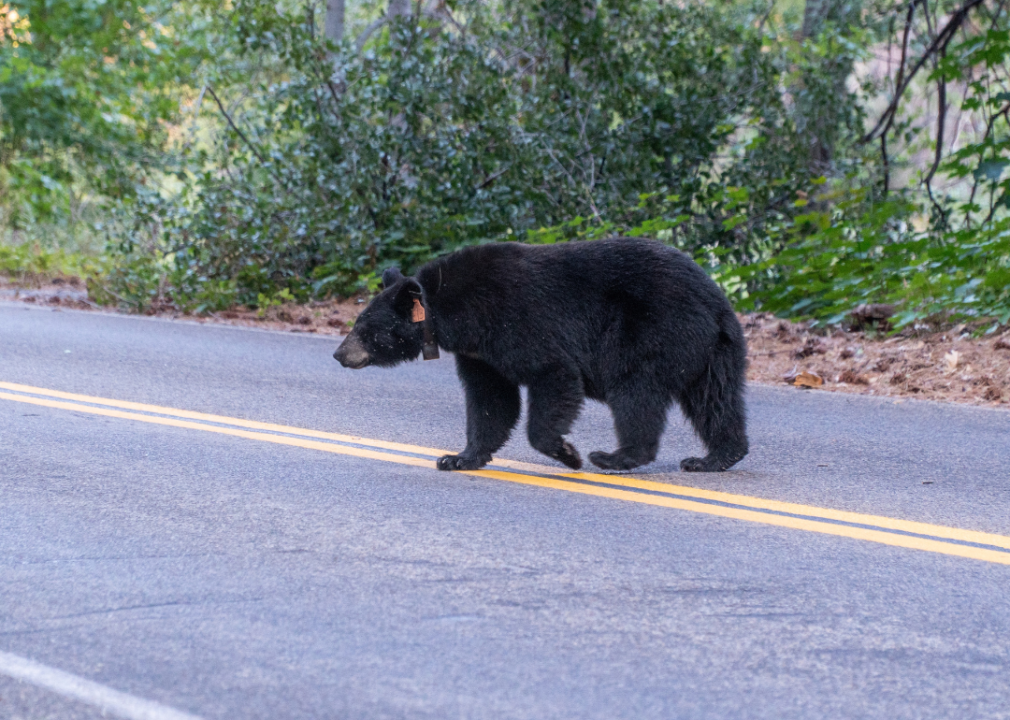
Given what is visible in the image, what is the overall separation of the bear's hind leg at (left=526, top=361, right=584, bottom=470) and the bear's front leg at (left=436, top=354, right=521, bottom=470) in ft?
0.99

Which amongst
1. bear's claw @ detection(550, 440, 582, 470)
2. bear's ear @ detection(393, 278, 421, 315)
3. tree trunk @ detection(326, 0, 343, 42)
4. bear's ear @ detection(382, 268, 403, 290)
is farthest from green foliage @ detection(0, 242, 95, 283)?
bear's claw @ detection(550, 440, 582, 470)

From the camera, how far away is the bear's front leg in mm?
5836

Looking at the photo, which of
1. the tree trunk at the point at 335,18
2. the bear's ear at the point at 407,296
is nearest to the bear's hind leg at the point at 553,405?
A: the bear's ear at the point at 407,296

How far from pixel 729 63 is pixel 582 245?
9.85 meters

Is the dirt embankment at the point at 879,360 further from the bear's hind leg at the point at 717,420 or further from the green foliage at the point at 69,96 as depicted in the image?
the green foliage at the point at 69,96

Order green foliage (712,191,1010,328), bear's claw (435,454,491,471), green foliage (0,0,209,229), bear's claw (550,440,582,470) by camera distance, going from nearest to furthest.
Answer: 1. bear's claw (550,440,582,470)
2. bear's claw (435,454,491,471)
3. green foliage (712,191,1010,328)
4. green foliage (0,0,209,229)

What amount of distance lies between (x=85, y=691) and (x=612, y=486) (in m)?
2.94

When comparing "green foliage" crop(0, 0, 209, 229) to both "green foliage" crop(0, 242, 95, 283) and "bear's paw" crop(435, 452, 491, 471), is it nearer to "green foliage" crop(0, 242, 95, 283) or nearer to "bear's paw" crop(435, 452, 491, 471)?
"green foliage" crop(0, 242, 95, 283)

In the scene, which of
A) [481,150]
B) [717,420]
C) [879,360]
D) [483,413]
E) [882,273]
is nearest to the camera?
[717,420]

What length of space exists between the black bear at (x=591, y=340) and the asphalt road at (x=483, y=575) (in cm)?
28

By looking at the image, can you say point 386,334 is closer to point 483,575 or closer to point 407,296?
point 407,296

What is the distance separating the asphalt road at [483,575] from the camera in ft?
10.3

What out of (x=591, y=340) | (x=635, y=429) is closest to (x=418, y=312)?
(x=591, y=340)

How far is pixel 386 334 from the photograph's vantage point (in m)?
6.01
